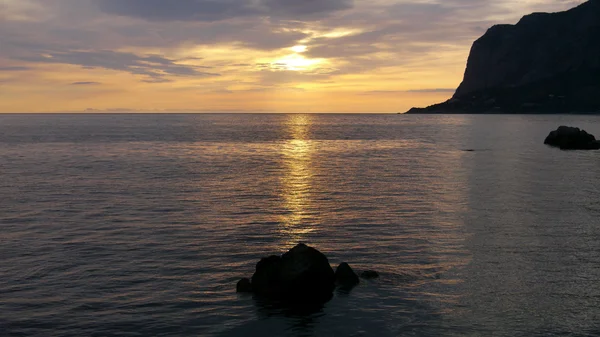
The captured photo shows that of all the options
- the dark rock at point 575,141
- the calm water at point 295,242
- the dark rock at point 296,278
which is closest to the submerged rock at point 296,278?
the dark rock at point 296,278

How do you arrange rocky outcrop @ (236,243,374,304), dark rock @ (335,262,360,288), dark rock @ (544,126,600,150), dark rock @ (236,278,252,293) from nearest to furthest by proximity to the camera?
rocky outcrop @ (236,243,374,304), dark rock @ (236,278,252,293), dark rock @ (335,262,360,288), dark rock @ (544,126,600,150)

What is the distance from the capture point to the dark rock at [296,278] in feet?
70.5

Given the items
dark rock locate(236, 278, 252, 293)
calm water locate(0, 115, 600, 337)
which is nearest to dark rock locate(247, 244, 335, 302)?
dark rock locate(236, 278, 252, 293)

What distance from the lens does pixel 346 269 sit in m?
22.8

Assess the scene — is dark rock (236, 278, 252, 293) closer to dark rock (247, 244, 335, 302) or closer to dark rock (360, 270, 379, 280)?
dark rock (247, 244, 335, 302)

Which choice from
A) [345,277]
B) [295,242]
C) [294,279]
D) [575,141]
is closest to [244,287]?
[294,279]

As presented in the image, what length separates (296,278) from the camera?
2148 centimetres

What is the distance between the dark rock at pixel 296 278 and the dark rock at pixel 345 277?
602mm

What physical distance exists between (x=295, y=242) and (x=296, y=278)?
804 centimetres

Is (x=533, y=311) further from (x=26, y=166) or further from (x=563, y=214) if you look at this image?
(x=26, y=166)

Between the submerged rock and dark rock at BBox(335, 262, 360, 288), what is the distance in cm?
65

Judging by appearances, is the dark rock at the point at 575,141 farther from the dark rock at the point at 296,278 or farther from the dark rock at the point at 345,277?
the dark rock at the point at 296,278

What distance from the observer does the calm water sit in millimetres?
18812

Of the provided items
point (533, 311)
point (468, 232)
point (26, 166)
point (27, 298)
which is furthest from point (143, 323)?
point (26, 166)
